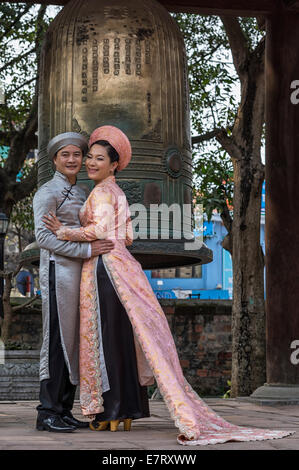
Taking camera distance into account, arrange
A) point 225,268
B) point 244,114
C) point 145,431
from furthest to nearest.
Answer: point 225,268 < point 244,114 < point 145,431

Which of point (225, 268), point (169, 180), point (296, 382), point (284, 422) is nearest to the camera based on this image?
point (284, 422)

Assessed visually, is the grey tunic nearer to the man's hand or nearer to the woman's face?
the man's hand

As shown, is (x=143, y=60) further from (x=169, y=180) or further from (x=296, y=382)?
(x=296, y=382)

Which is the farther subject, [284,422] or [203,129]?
[203,129]

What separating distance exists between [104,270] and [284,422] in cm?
144

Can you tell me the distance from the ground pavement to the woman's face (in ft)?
4.34

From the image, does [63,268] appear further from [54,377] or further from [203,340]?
[203,340]

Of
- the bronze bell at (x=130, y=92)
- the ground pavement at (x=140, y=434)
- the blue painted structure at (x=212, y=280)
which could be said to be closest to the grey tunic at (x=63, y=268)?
the ground pavement at (x=140, y=434)

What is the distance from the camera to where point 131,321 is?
4.36 meters

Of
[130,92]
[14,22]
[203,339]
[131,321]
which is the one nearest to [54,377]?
[131,321]

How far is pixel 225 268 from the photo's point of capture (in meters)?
29.4

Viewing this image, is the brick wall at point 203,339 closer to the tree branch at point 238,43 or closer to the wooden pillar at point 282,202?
the tree branch at point 238,43

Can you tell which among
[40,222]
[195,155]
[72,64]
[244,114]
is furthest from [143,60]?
[195,155]

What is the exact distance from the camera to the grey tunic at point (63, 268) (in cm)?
445
